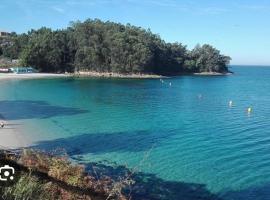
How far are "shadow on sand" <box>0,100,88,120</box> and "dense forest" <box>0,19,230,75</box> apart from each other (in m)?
76.4

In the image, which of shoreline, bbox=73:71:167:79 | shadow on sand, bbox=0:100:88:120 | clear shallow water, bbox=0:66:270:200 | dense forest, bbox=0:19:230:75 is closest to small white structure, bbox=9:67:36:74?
dense forest, bbox=0:19:230:75

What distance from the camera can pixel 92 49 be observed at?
141625 mm

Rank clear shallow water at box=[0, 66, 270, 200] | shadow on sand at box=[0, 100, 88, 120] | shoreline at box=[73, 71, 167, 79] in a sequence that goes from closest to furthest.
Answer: clear shallow water at box=[0, 66, 270, 200] → shadow on sand at box=[0, 100, 88, 120] → shoreline at box=[73, 71, 167, 79]

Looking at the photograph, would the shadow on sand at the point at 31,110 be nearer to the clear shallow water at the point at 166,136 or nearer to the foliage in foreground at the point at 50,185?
the clear shallow water at the point at 166,136

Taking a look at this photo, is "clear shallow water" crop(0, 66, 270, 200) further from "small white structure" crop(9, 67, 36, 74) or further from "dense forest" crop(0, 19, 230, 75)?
"dense forest" crop(0, 19, 230, 75)

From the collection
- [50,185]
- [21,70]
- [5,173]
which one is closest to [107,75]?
[21,70]

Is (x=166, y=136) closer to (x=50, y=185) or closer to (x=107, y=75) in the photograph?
(x=50, y=185)

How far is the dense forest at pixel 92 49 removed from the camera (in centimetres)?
14050

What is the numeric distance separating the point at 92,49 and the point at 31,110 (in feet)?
286

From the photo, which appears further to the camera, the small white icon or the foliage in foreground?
the foliage in foreground

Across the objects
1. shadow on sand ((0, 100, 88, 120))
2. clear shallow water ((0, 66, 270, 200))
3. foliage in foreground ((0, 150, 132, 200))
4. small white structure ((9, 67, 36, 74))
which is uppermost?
small white structure ((9, 67, 36, 74))

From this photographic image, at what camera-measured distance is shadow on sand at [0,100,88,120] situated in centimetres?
5141

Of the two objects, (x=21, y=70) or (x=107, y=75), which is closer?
(x=21, y=70)

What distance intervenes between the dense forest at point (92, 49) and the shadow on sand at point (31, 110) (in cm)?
7641
